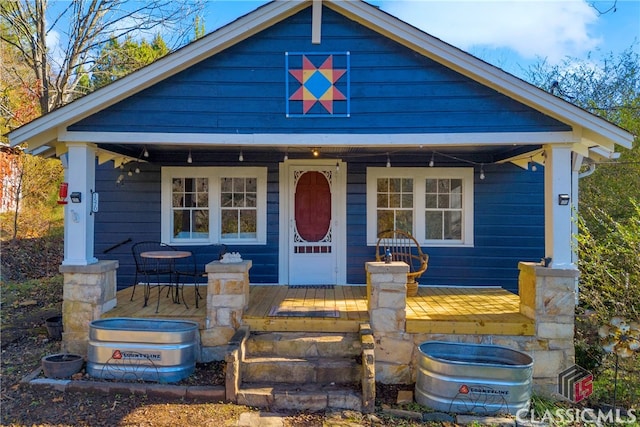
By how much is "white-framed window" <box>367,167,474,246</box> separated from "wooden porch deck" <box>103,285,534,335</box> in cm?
99

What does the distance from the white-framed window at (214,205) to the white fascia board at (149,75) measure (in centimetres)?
200

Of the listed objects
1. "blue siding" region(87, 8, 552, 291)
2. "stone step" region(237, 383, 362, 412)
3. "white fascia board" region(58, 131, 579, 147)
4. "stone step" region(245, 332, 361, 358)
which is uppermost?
"blue siding" region(87, 8, 552, 291)

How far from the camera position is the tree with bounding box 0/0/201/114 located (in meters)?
9.91

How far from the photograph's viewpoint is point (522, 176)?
6.48m

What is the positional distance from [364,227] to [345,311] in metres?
1.94

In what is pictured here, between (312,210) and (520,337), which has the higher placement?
(312,210)

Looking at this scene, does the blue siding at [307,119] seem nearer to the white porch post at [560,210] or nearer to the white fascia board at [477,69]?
the white fascia board at [477,69]

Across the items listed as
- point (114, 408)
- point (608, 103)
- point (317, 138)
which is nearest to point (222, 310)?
point (114, 408)

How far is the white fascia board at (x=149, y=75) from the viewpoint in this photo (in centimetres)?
439

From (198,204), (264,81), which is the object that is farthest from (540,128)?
(198,204)

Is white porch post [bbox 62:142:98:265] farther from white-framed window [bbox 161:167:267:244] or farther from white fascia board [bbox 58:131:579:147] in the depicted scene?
white-framed window [bbox 161:167:267:244]

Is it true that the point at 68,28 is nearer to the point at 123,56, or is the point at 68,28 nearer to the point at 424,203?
the point at 123,56

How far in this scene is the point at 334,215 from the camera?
20.8ft

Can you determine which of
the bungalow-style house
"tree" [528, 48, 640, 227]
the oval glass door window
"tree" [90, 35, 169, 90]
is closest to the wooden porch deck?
the bungalow-style house
